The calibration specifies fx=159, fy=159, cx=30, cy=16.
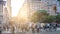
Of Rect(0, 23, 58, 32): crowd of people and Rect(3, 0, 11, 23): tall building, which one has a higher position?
Rect(3, 0, 11, 23): tall building

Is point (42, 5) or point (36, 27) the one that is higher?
point (42, 5)

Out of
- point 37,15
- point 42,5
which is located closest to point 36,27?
point 37,15

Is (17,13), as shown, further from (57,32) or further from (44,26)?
(57,32)

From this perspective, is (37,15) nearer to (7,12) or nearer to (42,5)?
(42,5)

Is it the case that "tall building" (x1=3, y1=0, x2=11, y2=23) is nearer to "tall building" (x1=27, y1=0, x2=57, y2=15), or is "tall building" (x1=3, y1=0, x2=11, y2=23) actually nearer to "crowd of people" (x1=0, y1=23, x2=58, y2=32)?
"crowd of people" (x1=0, y1=23, x2=58, y2=32)

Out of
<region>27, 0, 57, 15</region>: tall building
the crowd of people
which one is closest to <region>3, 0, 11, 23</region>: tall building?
the crowd of people

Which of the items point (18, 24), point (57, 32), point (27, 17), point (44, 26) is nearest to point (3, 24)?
point (18, 24)

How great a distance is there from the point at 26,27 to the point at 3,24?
31cm

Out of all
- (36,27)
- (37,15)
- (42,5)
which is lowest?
(36,27)

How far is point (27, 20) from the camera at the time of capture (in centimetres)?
211

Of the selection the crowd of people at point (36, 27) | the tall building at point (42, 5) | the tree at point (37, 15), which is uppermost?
the tall building at point (42, 5)

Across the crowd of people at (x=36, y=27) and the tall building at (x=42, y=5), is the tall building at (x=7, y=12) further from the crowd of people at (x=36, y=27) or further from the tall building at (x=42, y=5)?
the tall building at (x=42, y=5)

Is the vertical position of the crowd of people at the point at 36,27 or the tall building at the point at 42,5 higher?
the tall building at the point at 42,5

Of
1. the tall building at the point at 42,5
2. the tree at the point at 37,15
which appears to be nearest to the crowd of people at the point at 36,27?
the tree at the point at 37,15
